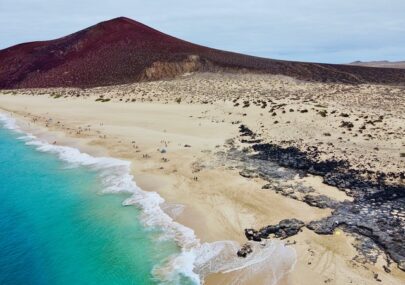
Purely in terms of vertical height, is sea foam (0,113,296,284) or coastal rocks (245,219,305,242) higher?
coastal rocks (245,219,305,242)

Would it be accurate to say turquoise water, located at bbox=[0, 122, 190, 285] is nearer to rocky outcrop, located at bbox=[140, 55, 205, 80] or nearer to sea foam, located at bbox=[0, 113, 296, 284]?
sea foam, located at bbox=[0, 113, 296, 284]

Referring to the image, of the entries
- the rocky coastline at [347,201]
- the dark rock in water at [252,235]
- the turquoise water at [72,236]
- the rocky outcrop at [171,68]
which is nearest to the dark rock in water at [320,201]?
the rocky coastline at [347,201]

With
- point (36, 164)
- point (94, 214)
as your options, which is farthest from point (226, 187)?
point (36, 164)

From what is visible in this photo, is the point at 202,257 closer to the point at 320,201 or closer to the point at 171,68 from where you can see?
the point at 320,201

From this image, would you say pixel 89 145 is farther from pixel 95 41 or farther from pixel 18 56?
pixel 18 56

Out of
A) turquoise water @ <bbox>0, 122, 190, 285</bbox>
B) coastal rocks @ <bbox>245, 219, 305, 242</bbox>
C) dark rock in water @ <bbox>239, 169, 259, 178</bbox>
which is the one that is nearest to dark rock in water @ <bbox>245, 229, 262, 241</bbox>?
coastal rocks @ <bbox>245, 219, 305, 242</bbox>

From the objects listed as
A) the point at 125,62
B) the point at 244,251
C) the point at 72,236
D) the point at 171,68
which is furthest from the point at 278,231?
the point at 125,62
